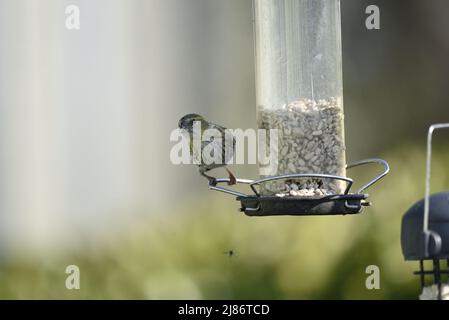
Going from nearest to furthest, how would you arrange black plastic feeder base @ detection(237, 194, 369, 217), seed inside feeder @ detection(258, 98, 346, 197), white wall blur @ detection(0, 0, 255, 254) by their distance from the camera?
black plastic feeder base @ detection(237, 194, 369, 217), seed inside feeder @ detection(258, 98, 346, 197), white wall blur @ detection(0, 0, 255, 254)

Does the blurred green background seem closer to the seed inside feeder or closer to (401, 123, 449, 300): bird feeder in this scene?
the seed inside feeder

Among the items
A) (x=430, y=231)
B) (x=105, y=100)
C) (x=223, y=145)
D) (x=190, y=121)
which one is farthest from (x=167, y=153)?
(x=430, y=231)

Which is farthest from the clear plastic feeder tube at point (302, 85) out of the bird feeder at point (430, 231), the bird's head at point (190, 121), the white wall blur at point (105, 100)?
the white wall blur at point (105, 100)

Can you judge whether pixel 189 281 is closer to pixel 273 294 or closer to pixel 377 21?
pixel 273 294

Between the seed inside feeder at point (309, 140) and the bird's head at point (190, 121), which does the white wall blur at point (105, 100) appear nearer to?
the bird's head at point (190, 121)

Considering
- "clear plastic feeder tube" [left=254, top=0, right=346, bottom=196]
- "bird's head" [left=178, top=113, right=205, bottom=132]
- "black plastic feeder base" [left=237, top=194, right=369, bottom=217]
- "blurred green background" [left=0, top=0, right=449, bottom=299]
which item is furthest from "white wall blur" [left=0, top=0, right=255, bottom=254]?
"black plastic feeder base" [left=237, top=194, right=369, bottom=217]

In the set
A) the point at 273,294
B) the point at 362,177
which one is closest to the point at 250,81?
the point at 362,177
